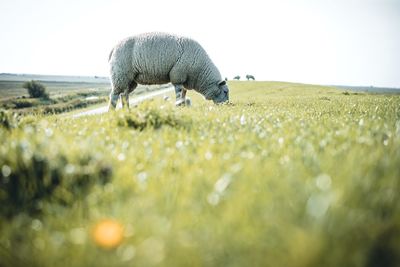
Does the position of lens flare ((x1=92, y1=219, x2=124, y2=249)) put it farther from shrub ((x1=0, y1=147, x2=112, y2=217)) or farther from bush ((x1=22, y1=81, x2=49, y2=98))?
bush ((x1=22, y1=81, x2=49, y2=98))

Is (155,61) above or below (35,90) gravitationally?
above

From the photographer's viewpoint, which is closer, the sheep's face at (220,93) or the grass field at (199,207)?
the grass field at (199,207)

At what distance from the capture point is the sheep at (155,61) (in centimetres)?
1466

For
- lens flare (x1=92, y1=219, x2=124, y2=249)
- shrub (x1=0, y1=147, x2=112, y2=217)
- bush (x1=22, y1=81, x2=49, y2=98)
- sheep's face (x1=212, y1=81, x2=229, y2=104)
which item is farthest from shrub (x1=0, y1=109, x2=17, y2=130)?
bush (x1=22, y1=81, x2=49, y2=98)

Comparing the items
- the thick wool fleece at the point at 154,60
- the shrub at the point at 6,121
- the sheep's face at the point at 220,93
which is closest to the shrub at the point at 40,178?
the shrub at the point at 6,121

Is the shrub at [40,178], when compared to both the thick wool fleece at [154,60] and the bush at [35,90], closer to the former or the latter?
the thick wool fleece at [154,60]

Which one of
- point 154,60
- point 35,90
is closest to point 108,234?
point 154,60

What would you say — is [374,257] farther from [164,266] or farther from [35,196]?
[35,196]

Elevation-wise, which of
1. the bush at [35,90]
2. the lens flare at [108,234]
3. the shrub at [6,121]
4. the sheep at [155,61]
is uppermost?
the sheep at [155,61]

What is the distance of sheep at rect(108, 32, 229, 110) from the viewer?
14664mm

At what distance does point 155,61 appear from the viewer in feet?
48.2

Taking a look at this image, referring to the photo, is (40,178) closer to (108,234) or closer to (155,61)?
(108,234)

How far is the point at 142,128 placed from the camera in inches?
229

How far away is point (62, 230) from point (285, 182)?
5.81 feet
